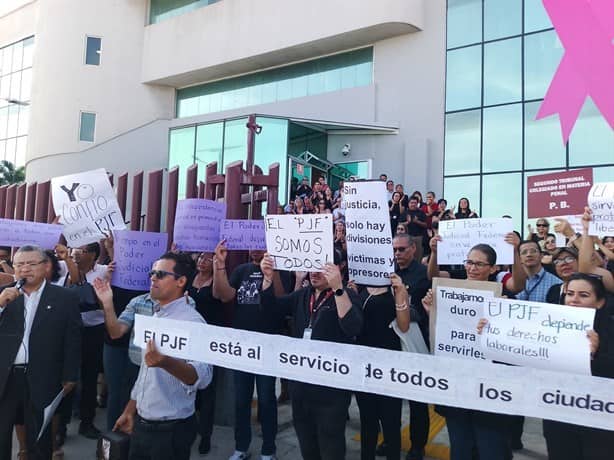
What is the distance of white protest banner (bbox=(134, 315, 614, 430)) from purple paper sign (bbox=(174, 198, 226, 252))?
1.75 m

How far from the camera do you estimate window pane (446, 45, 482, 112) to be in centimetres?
1577

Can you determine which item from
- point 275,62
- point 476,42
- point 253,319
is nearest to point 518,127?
point 476,42

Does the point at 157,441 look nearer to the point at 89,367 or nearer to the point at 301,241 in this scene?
the point at 301,241

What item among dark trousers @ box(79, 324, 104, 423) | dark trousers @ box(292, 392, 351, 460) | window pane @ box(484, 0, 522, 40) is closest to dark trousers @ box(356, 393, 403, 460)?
dark trousers @ box(292, 392, 351, 460)

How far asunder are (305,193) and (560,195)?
9400 millimetres

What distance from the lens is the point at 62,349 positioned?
3.92 metres

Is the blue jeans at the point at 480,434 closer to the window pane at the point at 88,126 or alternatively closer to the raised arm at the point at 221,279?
the raised arm at the point at 221,279

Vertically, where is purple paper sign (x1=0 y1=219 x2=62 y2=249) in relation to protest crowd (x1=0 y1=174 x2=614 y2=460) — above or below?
above

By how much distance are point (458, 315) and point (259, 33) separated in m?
18.7

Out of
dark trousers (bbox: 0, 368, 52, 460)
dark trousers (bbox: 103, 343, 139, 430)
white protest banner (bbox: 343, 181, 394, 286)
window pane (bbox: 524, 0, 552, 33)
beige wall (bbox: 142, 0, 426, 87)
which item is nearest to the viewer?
dark trousers (bbox: 0, 368, 52, 460)

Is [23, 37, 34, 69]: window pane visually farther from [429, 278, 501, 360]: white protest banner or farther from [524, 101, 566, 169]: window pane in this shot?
[429, 278, 501, 360]: white protest banner

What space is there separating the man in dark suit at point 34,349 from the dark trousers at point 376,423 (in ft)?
7.58

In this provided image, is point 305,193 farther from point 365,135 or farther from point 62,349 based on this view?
point 62,349

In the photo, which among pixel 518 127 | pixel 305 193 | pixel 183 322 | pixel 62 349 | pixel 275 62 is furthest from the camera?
pixel 275 62
